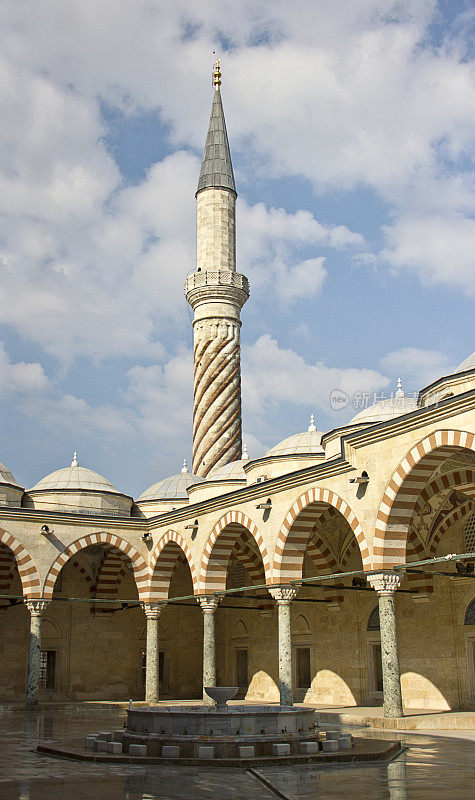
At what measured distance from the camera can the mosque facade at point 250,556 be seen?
12.6 m

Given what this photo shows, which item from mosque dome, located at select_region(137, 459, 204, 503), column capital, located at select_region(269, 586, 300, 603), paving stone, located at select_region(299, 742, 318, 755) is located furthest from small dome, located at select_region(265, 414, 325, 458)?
paving stone, located at select_region(299, 742, 318, 755)

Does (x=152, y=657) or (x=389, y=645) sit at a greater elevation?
(x=389, y=645)

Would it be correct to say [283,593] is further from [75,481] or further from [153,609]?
[75,481]

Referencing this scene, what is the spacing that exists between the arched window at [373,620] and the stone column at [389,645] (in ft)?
15.6

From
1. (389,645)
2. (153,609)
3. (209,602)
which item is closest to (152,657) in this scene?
(153,609)

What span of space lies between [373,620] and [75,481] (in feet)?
28.9

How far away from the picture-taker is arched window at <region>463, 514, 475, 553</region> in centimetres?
1525

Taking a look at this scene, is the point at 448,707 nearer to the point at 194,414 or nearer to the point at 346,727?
the point at 346,727

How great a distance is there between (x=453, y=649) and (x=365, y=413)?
5.02 m

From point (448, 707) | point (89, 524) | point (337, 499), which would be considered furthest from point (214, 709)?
point (89, 524)

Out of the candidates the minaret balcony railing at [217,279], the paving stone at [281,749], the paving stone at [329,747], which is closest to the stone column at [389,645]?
the paving stone at [329,747]

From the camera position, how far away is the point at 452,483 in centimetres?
1447

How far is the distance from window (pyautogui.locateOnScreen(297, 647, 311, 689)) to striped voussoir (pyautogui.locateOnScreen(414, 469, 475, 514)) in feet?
19.9

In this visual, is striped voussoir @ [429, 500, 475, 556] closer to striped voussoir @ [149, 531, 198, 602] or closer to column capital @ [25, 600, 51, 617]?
striped voussoir @ [149, 531, 198, 602]
